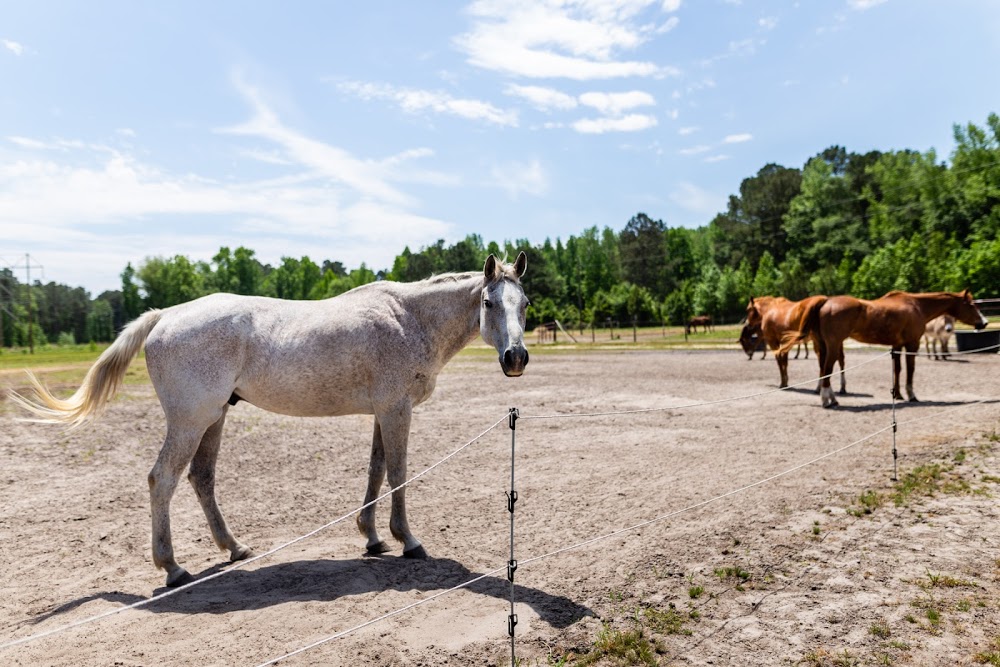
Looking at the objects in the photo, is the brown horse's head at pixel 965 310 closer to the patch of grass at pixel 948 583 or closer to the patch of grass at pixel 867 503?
the patch of grass at pixel 867 503

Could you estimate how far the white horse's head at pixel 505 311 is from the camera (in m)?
4.26

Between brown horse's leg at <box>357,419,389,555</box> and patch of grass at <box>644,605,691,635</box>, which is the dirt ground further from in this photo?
brown horse's leg at <box>357,419,389,555</box>

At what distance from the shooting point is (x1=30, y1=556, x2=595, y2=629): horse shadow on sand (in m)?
3.98

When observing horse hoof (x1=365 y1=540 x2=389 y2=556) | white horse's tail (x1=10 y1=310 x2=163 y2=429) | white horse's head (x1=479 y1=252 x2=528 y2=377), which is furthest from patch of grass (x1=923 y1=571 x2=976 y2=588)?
white horse's tail (x1=10 y1=310 x2=163 y2=429)

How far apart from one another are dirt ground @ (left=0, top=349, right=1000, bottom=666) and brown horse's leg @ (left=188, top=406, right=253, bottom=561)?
0.58ft

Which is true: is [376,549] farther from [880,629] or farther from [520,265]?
[880,629]

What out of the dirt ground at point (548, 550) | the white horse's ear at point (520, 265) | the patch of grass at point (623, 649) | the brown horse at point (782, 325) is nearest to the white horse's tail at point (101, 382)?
the dirt ground at point (548, 550)

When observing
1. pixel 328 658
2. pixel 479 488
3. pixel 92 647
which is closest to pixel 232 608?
pixel 92 647

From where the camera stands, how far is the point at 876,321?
12.2 meters

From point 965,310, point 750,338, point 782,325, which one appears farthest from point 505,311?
point 750,338

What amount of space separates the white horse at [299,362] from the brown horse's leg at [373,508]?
0.03 feet

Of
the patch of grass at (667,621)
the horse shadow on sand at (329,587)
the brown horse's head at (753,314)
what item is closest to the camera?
the patch of grass at (667,621)

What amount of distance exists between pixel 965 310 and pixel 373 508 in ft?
46.2

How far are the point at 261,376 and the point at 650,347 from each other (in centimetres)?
2950
